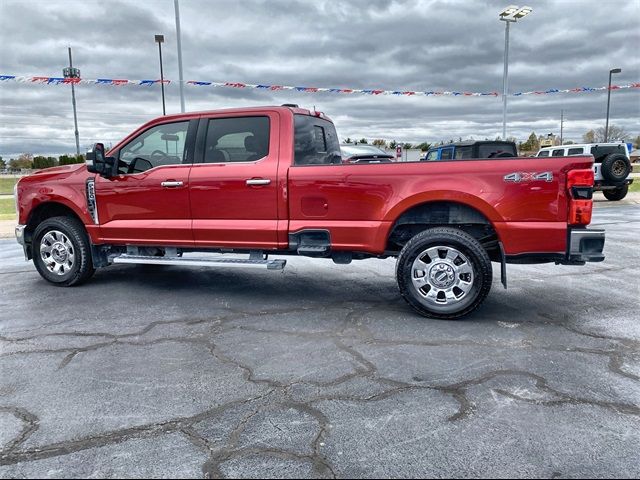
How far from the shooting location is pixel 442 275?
15.3ft

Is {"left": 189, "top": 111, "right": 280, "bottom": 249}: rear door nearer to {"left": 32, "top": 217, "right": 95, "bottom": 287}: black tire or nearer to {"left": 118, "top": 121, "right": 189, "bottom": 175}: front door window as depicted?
{"left": 118, "top": 121, "right": 189, "bottom": 175}: front door window

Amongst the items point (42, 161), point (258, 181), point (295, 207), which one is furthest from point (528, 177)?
point (42, 161)

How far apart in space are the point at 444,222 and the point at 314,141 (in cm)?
180

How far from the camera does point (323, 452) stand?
2539 millimetres

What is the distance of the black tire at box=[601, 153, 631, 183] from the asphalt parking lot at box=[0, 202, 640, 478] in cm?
1279

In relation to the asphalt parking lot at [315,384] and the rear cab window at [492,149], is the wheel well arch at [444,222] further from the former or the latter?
the rear cab window at [492,149]

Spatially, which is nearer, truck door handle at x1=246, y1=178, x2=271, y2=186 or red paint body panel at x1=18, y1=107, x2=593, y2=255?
red paint body panel at x1=18, y1=107, x2=593, y2=255

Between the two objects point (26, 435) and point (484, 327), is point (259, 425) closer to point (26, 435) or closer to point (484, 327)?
point (26, 435)

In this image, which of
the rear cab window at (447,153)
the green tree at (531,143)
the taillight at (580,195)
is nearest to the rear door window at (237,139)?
the taillight at (580,195)

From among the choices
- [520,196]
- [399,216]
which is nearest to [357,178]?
[399,216]

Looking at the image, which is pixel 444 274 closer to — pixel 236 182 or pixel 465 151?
pixel 236 182

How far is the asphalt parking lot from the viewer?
249 centimetres

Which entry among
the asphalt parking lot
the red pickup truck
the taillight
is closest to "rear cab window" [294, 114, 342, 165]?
the red pickup truck

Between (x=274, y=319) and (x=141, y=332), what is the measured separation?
118 centimetres
